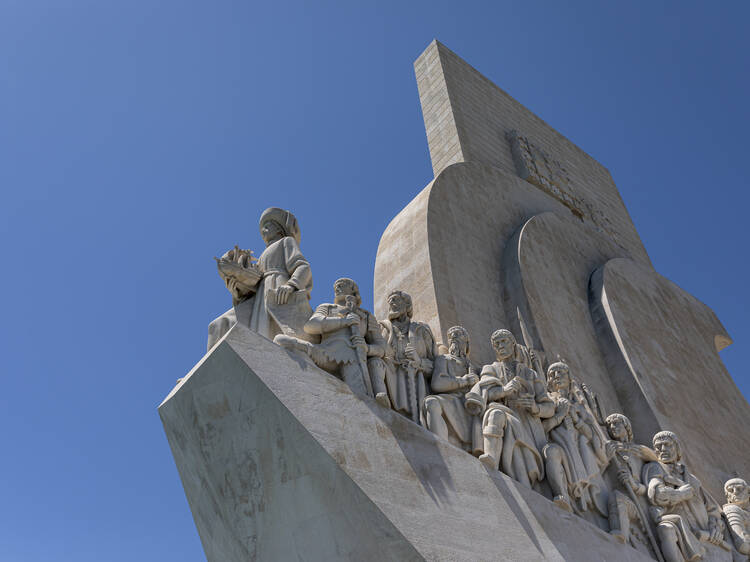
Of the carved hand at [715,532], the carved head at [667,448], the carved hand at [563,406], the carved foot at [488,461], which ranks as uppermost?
the carved hand at [563,406]

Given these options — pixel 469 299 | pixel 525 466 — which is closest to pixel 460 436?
pixel 525 466

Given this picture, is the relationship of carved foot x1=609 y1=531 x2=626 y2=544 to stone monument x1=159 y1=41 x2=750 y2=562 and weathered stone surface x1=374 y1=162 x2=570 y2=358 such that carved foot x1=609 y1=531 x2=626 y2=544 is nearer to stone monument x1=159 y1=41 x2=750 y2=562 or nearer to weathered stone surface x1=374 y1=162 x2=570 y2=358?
stone monument x1=159 y1=41 x2=750 y2=562

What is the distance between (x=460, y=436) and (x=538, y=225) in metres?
5.02

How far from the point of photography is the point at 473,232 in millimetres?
9492

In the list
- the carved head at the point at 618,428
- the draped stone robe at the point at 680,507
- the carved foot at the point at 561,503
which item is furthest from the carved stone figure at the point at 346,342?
the draped stone robe at the point at 680,507

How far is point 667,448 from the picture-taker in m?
7.37

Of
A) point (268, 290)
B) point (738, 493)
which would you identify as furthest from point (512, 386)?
point (738, 493)

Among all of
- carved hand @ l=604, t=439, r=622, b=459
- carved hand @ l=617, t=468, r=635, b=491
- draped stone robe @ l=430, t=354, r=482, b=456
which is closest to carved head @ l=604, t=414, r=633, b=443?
carved hand @ l=604, t=439, r=622, b=459

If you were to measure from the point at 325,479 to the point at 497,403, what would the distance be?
1.85 meters

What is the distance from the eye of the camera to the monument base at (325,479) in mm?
4855

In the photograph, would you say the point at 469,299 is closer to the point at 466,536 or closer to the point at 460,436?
the point at 460,436

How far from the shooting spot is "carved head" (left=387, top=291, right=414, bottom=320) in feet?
22.0

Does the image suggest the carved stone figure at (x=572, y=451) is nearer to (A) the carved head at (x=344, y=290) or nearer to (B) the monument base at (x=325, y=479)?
(B) the monument base at (x=325, y=479)

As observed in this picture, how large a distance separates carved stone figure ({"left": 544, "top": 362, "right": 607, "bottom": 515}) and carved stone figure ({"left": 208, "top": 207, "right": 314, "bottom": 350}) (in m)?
2.17
